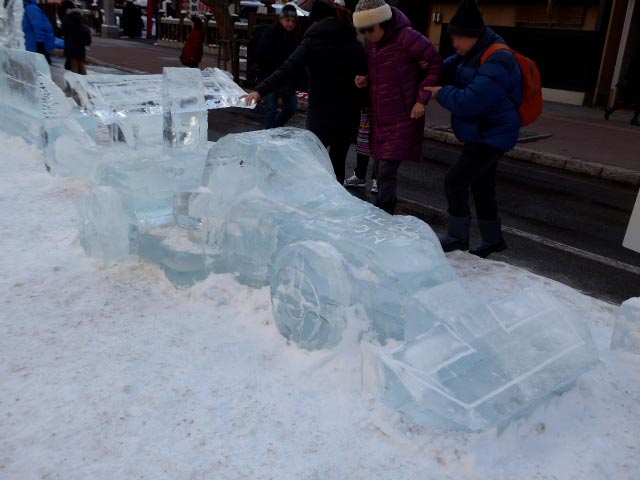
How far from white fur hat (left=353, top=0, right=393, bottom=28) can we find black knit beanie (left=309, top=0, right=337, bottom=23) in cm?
64

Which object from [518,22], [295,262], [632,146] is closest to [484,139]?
[295,262]

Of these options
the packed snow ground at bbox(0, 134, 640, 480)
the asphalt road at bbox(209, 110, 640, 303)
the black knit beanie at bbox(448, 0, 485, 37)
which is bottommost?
the asphalt road at bbox(209, 110, 640, 303)

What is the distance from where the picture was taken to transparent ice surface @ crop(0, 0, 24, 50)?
5.89 m

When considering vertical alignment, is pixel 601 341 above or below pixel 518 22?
below

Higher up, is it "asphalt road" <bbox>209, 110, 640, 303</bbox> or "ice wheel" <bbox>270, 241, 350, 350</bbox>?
"ice wheel" <bbox>270, 241, 350, 350</bbox>

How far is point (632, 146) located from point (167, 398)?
9.04 metres

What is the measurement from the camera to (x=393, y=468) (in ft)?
6.64

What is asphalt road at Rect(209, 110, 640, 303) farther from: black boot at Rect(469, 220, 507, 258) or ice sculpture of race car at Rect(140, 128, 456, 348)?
ice sculpture of race car at Rect(140, 128, 456, 348)

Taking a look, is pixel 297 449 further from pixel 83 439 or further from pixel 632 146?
pixel 632 146

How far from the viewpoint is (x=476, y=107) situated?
3.43 meters

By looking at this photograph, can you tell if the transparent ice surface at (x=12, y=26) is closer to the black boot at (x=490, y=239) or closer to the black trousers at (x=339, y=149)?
the black trousers at (x=339, y=149)

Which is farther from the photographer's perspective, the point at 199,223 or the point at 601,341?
the point at 199,223

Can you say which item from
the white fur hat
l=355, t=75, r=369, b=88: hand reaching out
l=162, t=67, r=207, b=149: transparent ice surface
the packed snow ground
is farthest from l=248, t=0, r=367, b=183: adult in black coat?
the packed snow ground

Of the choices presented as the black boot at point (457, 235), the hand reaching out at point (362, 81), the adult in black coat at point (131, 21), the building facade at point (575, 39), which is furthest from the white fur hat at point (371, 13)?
the adult in black coat at point (131, 21)
